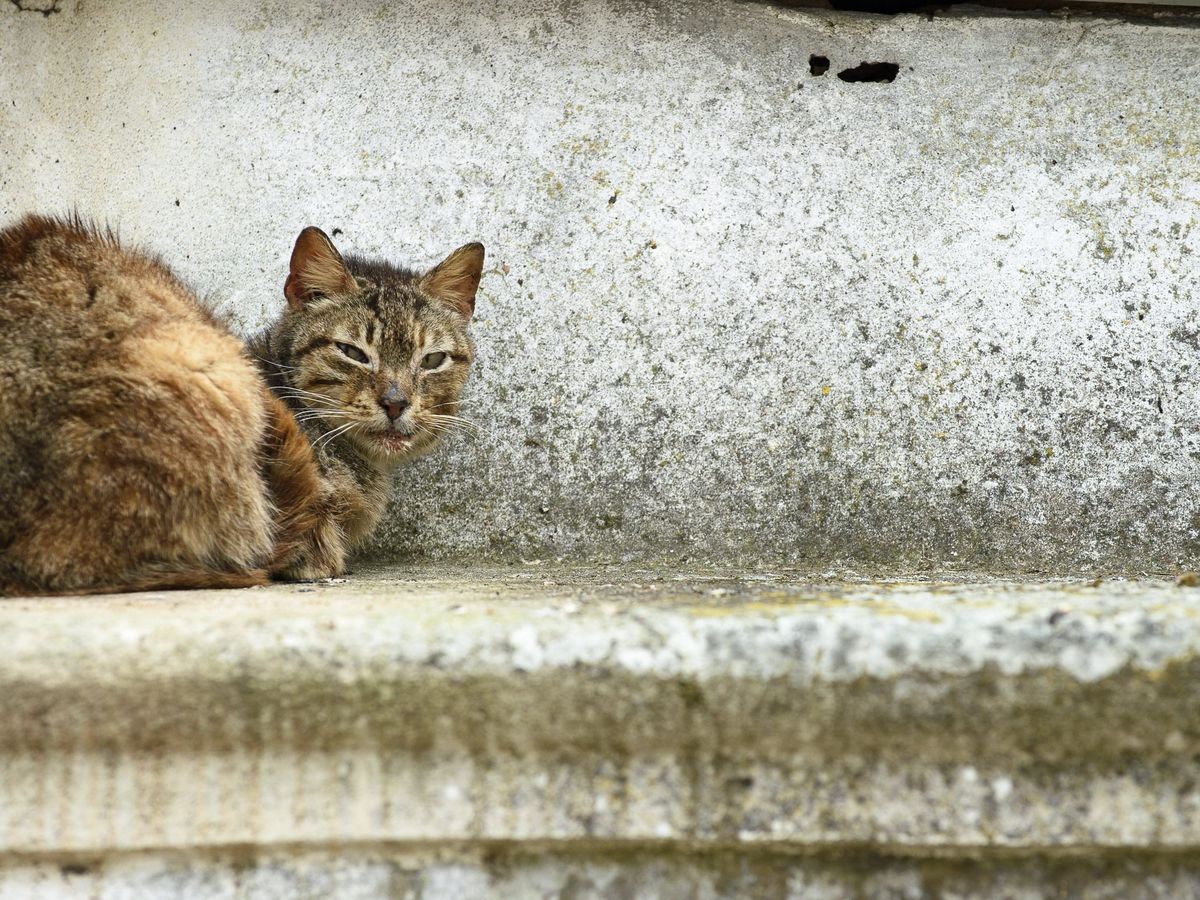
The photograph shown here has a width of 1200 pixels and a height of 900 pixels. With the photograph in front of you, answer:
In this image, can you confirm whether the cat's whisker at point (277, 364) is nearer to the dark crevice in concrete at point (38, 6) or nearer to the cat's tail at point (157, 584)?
the cat's tail at point (157, 584)

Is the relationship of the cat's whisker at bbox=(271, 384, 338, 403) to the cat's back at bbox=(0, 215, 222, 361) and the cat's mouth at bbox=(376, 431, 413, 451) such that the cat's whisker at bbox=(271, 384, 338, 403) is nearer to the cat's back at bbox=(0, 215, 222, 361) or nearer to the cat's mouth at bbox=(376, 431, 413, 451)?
the cat's mouth at bbox=(376, 431, 413, 451)

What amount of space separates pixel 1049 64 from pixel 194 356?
2.67 meters

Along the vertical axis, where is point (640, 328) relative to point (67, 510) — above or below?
above

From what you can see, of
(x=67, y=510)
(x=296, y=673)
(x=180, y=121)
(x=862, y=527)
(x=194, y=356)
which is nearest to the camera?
(x=296, y=673)

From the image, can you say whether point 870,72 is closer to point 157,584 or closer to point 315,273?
point 315,273

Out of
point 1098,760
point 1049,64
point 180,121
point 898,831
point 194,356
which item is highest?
point 1049,64

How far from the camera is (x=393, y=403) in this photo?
10.2 ft

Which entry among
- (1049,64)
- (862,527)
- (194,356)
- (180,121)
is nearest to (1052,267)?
(1049,64)

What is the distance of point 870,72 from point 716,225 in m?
0.68

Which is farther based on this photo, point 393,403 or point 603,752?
point 393,403

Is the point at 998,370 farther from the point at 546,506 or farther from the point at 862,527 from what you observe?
the point at 546,506

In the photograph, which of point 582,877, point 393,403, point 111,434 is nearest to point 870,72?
point 393,403

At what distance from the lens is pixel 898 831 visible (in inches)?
62.9

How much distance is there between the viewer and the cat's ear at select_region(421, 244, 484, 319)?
10.8 feet
